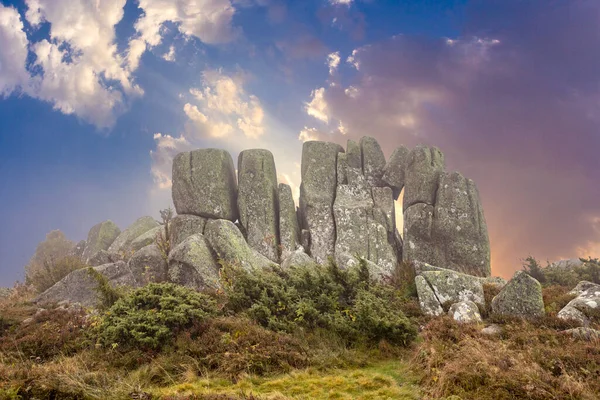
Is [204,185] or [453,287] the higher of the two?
[204,185]

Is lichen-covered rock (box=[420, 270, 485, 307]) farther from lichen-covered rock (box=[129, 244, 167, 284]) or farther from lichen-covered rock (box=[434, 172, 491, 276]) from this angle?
lichen-covered rock (box=[434, 172, 491, 276])

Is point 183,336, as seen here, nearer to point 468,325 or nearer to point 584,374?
point 468,325

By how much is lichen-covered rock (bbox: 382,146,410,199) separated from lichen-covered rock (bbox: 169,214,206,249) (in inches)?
709

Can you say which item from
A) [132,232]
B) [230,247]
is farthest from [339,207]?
[132,232]

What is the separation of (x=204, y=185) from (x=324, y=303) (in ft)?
78.6

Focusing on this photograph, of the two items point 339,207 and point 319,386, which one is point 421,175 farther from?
point 319,386

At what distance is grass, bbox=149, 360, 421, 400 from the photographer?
8117mm

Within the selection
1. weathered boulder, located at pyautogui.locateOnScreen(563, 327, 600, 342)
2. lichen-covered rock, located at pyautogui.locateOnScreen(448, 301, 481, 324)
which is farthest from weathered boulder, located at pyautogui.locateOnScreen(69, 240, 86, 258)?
weathered boulder, located at pyautogui.locateOnScreen(563, 327, 600, 342)

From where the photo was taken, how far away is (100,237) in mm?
42406

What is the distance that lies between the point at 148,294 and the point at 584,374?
12145 millimetres

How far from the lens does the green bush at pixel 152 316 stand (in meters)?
10.8

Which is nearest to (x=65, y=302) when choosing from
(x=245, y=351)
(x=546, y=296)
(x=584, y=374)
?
(x=245, y=351)

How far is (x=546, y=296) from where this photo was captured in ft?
55.0

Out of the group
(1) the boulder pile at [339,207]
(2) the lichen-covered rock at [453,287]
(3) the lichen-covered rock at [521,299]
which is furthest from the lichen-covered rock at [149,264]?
(3) the lichen-covered rock at [521,299]
